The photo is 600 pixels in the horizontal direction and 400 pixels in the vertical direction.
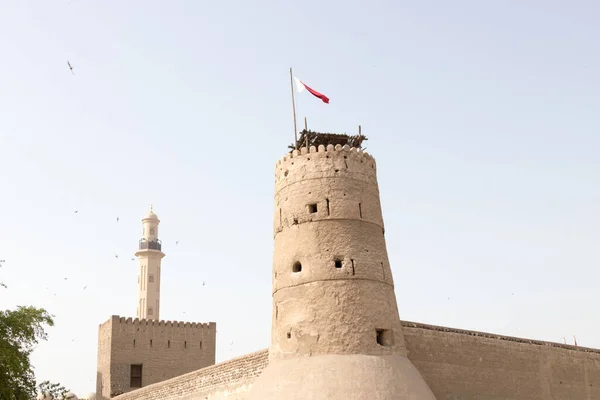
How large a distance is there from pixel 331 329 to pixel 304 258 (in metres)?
1.97

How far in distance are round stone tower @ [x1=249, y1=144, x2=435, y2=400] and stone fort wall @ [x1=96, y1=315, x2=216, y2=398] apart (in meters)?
15.8

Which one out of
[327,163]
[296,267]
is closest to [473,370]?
[296,267]

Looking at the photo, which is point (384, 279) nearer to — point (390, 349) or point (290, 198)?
point (390, 349)

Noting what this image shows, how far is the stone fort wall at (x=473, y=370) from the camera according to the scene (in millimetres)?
21281

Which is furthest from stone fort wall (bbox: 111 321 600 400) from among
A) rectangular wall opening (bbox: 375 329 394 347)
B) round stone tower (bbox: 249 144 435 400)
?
round stone tower (bbox: 249 144 435 400)

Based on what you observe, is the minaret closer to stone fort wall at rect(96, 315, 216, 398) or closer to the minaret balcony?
the minaret balcony

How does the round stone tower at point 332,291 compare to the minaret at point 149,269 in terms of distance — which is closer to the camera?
the round stone tower at point 332,291

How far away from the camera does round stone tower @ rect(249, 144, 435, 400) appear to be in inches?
730

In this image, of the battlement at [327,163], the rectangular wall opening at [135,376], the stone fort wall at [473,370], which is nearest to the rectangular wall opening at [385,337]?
the stone fort wall at [473,370]

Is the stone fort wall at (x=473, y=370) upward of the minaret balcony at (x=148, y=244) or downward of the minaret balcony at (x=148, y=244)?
downward

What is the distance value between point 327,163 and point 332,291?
3.42 m

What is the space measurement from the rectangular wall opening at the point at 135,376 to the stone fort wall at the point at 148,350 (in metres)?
0.11

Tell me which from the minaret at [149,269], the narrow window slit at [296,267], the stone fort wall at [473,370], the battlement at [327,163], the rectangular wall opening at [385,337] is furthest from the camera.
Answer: the minaret at [149,269]

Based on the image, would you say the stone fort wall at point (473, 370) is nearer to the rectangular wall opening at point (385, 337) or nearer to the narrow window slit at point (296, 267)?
the rectangular wall opening at point (385, 337)
